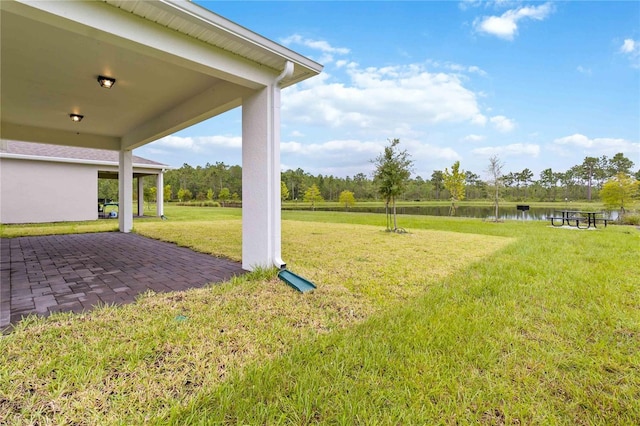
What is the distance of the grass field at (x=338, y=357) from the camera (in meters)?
1.50

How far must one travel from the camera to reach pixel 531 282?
3.78 m

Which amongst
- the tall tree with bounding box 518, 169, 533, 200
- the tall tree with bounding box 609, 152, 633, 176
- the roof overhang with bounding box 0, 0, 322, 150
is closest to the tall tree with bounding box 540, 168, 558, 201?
the tall tree with bounding box 518, 169, 533, 200

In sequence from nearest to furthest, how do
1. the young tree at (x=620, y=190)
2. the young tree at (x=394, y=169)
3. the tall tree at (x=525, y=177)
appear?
the young tree at (x=394, y=169) < the young tree at (x=620, y=190) < the tall tree at (x=525, y=177)

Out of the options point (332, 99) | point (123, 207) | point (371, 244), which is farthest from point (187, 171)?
Answer: point (371, 244)

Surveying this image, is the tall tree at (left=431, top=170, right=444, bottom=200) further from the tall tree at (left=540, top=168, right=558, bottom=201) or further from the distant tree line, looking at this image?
the tall tree at (left=540, top=168, right=558, bottom=201)

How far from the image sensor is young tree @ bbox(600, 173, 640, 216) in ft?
51.5

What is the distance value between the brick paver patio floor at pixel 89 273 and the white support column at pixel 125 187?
231cm

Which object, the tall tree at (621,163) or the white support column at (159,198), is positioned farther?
the tall tree at (621,163)

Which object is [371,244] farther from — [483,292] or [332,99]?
[332,99]

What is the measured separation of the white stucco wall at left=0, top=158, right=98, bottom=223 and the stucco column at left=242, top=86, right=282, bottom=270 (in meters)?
11.4

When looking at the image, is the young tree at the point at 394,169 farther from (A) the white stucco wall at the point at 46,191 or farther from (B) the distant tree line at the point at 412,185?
(B) the distant tree line at the point at 412,185

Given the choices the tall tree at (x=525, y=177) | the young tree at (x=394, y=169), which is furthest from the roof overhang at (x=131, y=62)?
the tall tree at (x=525, y=177)

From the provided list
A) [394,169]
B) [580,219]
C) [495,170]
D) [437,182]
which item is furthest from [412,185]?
[394,169]

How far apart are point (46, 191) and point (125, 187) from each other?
5182mm
